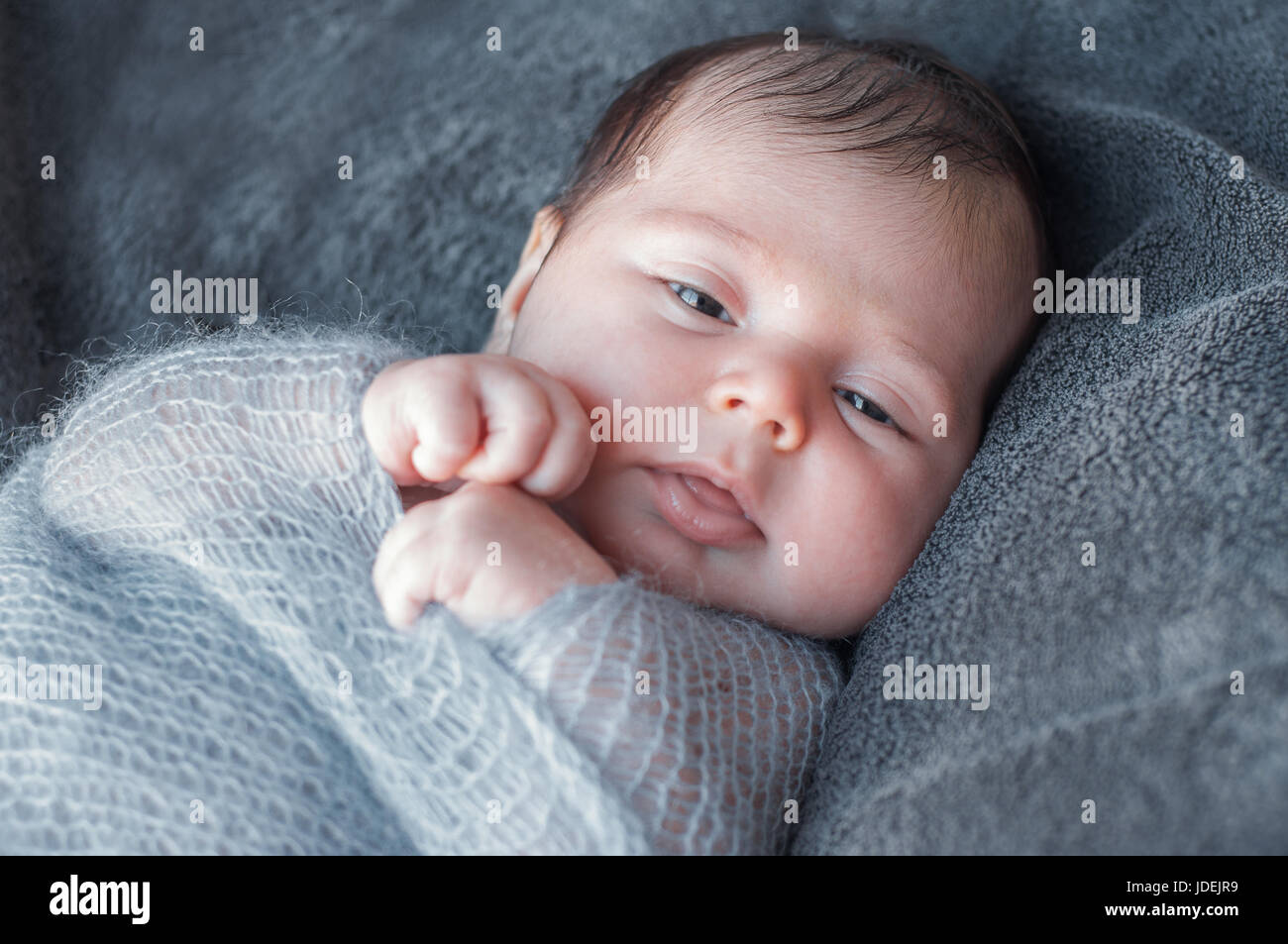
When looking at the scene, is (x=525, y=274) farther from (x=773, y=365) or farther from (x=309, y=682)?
(x=309, y=682)

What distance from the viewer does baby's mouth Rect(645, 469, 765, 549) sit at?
918mm

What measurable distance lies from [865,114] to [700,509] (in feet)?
1.51

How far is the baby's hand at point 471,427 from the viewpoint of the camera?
0.76 m

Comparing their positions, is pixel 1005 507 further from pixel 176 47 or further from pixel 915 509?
pixel 176 47

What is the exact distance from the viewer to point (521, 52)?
1.40 metres

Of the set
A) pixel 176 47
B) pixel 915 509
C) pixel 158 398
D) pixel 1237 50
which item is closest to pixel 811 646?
pixel 915 509

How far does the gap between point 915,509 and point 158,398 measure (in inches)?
27.2

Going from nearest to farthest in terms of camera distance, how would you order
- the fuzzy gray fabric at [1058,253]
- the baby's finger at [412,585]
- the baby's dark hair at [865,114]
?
the fuzzy gray fabric at [1058,253] < the baby's finger at [412,585] < the baby's dark hair at [865,114]

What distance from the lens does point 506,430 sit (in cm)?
78

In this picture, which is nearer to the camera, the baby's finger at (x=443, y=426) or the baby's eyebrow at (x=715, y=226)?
the baby's finger at (x=443, y=426)

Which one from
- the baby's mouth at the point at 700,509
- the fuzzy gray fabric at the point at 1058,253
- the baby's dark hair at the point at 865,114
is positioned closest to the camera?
the fuzzy gray fabric at the point at 1058,253

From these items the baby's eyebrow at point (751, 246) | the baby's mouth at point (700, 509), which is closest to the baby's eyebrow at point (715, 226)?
the baby's eyebrow at point (751, 246)

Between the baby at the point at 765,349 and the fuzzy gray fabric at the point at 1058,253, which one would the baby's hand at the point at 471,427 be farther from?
the fuzzy gray fabric at the point at 1058,253

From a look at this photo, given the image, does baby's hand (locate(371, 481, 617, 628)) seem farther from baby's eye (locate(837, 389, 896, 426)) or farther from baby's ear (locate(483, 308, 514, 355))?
baby's ear (locate(483, 308, 514, 355))
